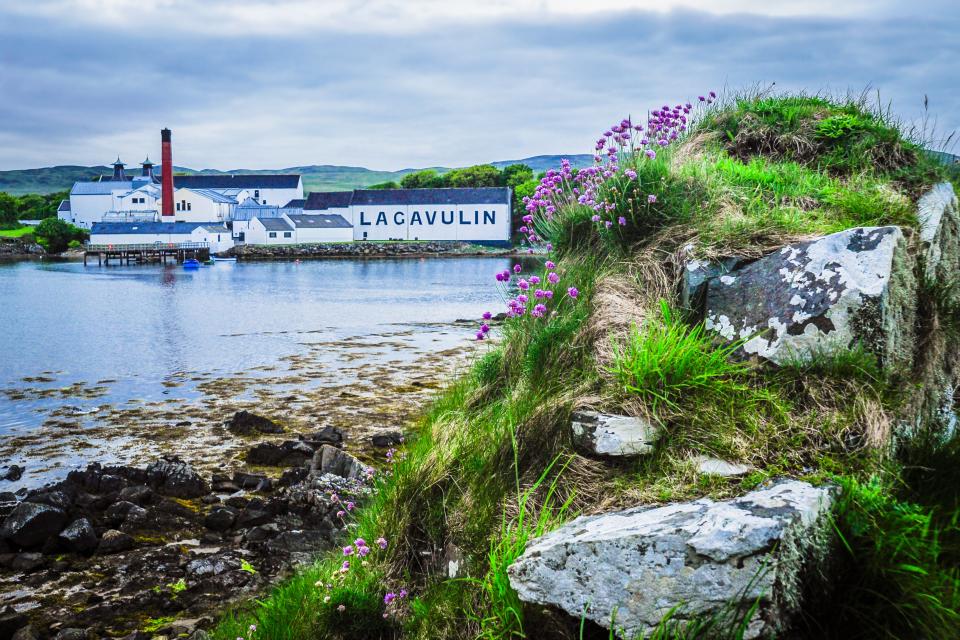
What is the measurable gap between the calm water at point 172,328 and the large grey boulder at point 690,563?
363 inches

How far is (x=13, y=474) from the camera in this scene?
863 cm

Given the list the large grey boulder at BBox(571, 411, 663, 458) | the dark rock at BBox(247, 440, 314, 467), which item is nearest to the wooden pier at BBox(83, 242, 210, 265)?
the dark rock at BBox(247, 440, 314, 467)

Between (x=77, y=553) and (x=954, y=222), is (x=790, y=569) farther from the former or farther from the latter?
(x=77, y=553)

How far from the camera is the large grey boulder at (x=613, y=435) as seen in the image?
3756mm

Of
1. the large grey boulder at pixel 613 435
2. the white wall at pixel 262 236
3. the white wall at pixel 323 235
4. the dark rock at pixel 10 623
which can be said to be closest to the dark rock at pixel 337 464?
the dark rock at pixel 10 623

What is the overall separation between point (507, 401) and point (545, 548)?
188cm

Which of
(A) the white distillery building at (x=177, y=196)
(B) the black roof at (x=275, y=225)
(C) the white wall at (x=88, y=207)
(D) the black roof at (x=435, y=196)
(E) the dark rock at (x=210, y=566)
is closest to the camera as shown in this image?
(E) the dark rock at (x=210, y=566)

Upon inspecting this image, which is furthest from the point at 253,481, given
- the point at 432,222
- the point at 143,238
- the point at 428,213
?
the point at 428,213

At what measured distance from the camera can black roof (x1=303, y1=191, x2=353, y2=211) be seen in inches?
4236

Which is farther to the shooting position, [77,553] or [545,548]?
[77,553]

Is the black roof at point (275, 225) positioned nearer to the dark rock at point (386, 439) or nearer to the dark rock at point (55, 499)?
the dark rock at point (386, 439)

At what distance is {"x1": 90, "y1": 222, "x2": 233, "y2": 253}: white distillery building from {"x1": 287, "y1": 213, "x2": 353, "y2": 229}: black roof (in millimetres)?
10967

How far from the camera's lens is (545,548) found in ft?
10.3

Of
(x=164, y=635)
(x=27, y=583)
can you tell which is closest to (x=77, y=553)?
(x=27, y=583)
